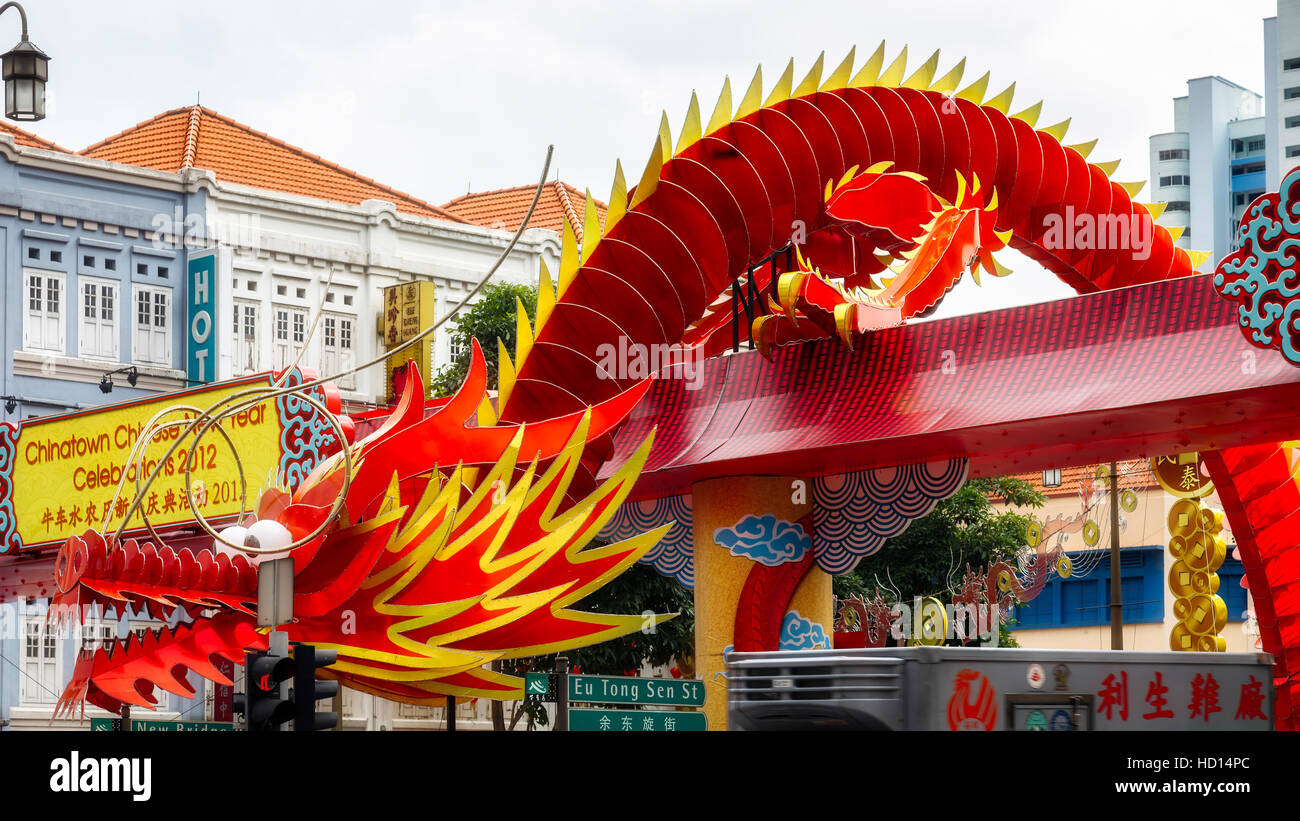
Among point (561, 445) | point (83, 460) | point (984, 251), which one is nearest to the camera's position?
point (561, 445)

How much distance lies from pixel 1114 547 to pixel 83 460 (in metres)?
13.5

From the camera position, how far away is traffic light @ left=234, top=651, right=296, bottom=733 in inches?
427

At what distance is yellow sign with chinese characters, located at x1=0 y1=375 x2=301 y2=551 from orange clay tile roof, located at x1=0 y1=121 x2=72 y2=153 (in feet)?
35.3

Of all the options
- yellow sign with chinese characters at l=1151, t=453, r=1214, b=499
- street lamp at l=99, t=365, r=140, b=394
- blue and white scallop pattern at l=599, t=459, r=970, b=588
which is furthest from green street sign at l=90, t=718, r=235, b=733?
street lamp at l=99, t=365, r=140, b=394

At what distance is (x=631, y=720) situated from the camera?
47.5ft

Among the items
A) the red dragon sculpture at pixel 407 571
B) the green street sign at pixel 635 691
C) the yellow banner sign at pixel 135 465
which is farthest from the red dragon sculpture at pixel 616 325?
the yellow banner sign at pixel 135 465

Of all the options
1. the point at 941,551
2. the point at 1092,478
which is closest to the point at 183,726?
the point at 941,551

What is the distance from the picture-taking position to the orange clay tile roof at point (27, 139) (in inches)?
1291

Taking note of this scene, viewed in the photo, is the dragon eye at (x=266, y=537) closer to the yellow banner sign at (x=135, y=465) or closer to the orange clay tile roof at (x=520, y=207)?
the yellow banner sign at (x=135, y=465)

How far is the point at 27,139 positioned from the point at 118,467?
13500 mm

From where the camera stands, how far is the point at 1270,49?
80.6m

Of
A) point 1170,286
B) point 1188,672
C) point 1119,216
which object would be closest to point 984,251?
point 1119,216

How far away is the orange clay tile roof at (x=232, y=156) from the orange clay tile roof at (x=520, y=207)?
1805 mm

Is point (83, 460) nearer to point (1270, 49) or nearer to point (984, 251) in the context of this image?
point (984, 251)
